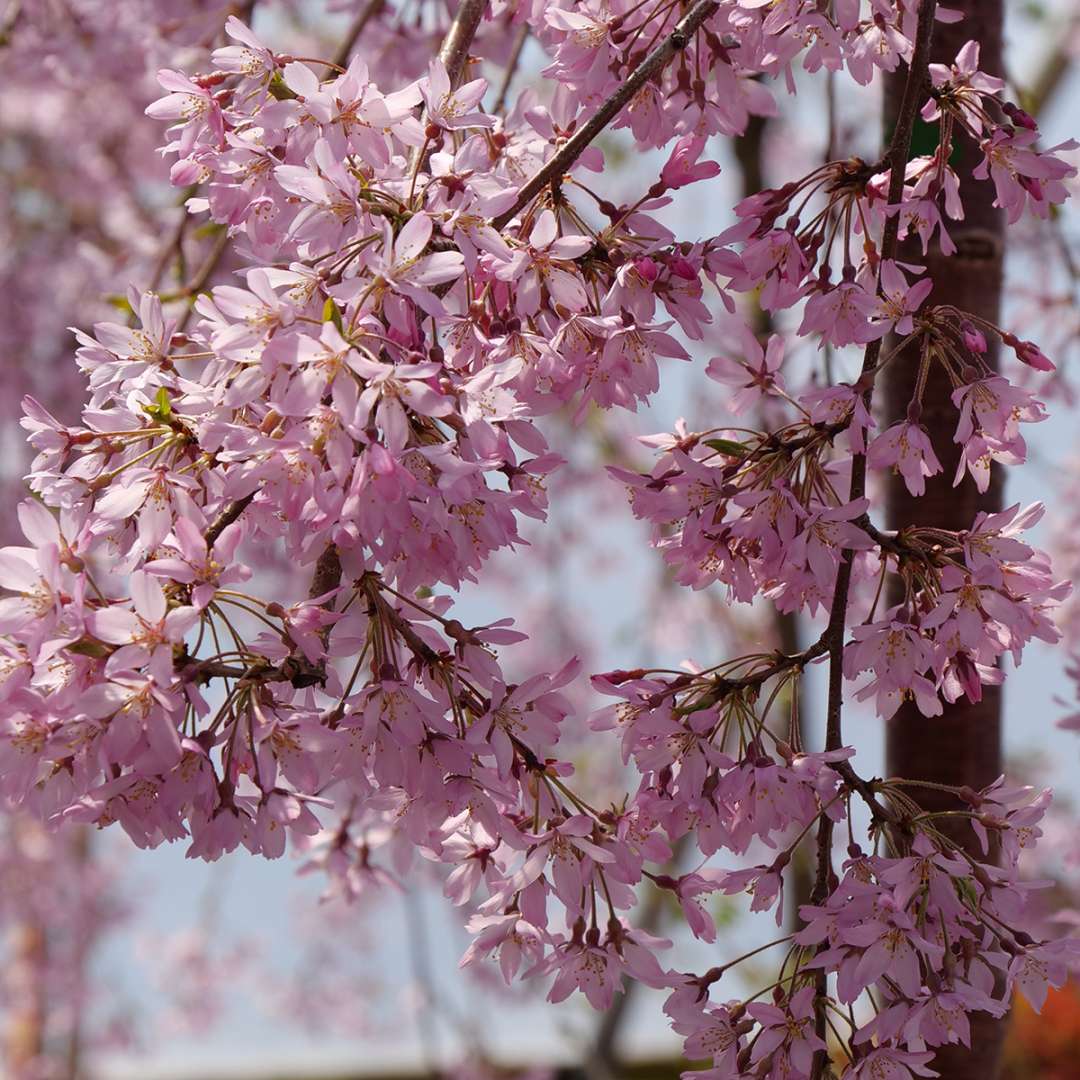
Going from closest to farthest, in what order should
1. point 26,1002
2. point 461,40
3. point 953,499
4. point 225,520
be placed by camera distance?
point 225,520, point 461,40, point 953,499, point 26,1002

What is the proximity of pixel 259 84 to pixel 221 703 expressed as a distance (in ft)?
1.65

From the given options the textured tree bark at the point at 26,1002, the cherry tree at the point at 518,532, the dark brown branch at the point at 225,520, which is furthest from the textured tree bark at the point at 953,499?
the textured tree bark at the point at 26,1002

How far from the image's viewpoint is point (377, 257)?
88 centimetres

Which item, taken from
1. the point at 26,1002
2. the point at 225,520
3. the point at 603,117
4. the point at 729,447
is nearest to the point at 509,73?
the point at 603,117

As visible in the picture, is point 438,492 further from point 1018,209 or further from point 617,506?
point 617,506

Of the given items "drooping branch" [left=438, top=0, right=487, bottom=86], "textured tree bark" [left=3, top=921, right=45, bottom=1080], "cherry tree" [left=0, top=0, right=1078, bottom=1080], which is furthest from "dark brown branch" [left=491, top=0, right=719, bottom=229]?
"textured tree bark" [left=3, top=921, right=45, bottom=1080]

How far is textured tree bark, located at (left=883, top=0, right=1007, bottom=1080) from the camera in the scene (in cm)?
136

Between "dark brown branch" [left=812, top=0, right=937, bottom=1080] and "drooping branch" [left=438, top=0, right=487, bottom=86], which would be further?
"drooping branch" [left=438, top=0, right=487, bottom=86]

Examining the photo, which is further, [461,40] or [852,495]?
[461,40]

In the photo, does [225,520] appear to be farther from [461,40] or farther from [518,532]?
[461,40]

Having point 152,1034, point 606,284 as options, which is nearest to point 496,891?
point 606,284

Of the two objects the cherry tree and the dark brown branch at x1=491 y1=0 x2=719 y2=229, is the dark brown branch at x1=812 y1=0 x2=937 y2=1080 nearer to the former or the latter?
the cherry tree

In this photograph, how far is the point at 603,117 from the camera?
0.95m

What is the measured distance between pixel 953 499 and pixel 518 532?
670mm
